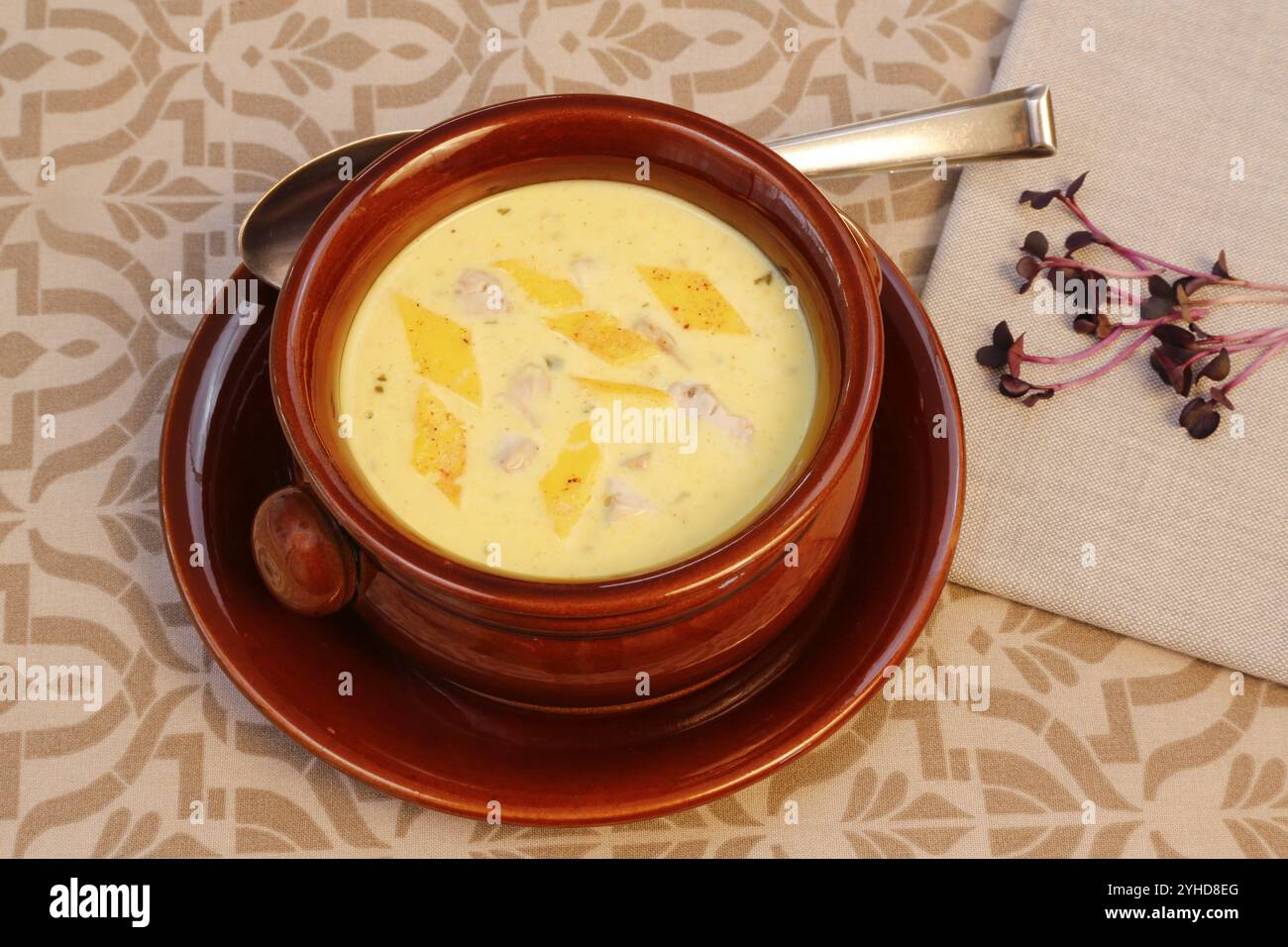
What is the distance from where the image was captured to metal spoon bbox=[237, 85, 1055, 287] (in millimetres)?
1539

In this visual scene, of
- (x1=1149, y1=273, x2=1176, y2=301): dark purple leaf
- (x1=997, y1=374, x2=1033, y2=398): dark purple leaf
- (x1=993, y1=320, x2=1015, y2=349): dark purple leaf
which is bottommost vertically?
(x1=997, y1=374, x2=1033, y2=398): dark purple leaf

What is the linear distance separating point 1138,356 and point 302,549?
0.99 meters

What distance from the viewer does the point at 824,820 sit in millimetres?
1346

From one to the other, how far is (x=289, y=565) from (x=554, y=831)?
412 millimetres

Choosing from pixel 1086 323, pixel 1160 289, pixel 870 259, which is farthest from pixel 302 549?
pixel 1160 289

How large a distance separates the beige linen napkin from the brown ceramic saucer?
155mm

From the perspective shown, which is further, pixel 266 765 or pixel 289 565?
pixel 266 765

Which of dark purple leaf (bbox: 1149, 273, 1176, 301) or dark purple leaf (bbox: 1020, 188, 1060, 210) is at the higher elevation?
dark purple leaf (bbox: 1020, 188, 1060, 210)

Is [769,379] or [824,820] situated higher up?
[769,379]

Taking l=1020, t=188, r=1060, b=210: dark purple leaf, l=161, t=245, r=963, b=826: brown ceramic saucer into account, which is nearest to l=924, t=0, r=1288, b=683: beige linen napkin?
l=1020, t=188, r=1060, b=210: dark purple leaf

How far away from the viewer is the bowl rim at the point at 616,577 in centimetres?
105

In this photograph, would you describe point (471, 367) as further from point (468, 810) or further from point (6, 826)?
point (6, 826)

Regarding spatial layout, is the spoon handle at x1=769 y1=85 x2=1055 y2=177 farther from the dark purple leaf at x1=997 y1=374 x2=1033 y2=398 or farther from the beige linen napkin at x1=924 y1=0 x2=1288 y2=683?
the dark purple leaf at x1=997 y1=374 x2=1033 y2=398

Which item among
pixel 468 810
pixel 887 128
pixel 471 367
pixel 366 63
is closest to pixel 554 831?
pixel 468 810
